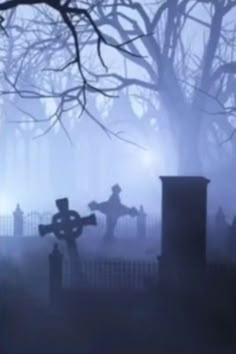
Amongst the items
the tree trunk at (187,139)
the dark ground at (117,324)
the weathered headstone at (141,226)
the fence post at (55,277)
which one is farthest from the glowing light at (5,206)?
the dark ground at (117,324)

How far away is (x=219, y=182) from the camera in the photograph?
39.4 meters

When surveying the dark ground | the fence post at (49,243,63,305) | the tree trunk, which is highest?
the tree trunk

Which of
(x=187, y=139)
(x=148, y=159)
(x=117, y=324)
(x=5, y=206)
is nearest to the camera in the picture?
(x=117, y=324)

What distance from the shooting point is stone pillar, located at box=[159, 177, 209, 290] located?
10.5 meters

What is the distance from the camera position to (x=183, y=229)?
34.7 feet

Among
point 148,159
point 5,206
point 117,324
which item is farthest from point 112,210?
point 148,159

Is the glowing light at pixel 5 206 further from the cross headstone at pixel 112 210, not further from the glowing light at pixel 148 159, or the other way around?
the cross headstone at pixel 112 210

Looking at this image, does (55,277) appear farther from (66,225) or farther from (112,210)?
(112,210)

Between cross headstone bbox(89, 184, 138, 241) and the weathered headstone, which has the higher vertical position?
cross headstone bbox(89, 184, 138, 241)

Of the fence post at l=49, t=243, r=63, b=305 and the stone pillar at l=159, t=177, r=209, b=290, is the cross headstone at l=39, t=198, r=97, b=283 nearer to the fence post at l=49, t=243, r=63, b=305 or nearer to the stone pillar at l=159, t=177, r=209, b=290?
the fence post at l=49, t=243, r=63, b=305

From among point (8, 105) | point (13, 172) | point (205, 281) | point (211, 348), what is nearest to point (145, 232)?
point (205, 281)

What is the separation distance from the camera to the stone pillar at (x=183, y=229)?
34.5 ft

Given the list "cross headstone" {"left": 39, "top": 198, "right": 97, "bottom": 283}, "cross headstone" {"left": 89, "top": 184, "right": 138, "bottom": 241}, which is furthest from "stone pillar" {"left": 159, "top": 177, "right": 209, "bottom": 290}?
"cross headstone" {"left": 89, "top": 184, "right": 138, "bottom": 241}

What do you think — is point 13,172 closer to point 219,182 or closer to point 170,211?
point 219,182
